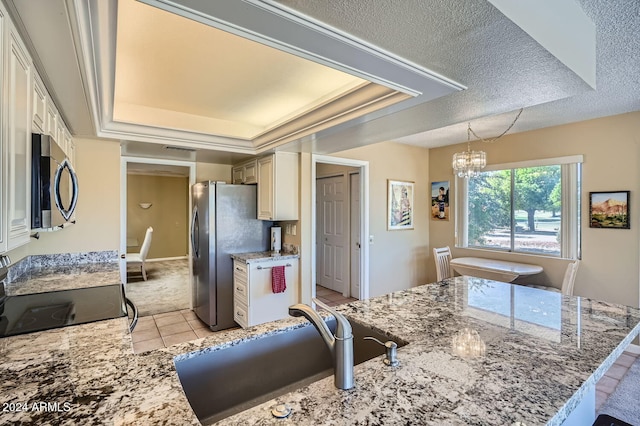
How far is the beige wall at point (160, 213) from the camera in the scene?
7867 millimetres

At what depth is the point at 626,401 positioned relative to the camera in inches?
92.1

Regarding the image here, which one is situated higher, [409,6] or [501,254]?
[409,6]

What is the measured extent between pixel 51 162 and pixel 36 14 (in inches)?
27.1

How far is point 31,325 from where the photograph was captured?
1366 mm

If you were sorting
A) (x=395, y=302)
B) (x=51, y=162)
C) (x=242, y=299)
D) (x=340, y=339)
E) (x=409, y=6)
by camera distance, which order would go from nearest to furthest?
A: (x=340, y=339)
(x=409, y=6)
(x=51, y=162)
(x=395, y=302)
(x=242, y=299)

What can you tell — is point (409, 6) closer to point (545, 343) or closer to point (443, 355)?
point (443, 355)

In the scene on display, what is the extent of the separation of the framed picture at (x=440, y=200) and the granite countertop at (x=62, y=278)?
441cm

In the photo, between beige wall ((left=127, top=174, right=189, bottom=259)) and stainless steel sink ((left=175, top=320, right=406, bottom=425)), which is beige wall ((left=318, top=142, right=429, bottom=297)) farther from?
beige wall ((left=127, top=174, right=189, bottom=259))

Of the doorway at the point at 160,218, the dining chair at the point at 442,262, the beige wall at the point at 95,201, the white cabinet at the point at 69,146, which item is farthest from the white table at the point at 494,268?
the doorway at the point at 160,218

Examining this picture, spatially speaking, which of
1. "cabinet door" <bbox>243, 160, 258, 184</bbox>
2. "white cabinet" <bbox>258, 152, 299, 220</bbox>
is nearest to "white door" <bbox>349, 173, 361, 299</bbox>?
"white cabinet" <bbox>258, 152, 299, 220</bbox>

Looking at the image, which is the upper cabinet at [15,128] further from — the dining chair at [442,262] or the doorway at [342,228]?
the dining chair at [442,262]

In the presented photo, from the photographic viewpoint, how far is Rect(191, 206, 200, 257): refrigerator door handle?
12.4ft

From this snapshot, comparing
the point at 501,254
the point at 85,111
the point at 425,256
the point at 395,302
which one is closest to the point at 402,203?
the point at 425,256

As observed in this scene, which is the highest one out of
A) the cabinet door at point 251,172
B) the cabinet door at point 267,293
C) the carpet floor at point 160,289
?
the cabinet door at point 251,172
